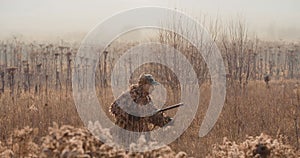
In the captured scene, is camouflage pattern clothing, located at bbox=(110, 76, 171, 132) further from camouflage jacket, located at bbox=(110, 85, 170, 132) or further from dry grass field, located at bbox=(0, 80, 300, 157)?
dry grass field, located at bbox=(0, 80, 300, 157)

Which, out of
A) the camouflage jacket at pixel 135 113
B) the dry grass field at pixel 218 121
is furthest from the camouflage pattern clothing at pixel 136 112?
the dry grass field at pixel 218 121

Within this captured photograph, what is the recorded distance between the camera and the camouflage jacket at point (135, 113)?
5.04m

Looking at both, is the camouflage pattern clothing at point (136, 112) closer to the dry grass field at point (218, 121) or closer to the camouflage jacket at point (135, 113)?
the camouflage jacket at point (135, 113)

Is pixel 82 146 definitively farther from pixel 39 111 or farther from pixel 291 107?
pixel 291 107

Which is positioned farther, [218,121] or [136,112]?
[218,121]

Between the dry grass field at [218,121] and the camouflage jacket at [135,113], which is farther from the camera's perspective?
the dry grass field at [218,121]

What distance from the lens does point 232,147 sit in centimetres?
385

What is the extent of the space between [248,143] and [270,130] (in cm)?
430

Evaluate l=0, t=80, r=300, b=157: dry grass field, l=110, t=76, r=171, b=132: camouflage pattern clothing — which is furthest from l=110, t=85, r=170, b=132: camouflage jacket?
l=0, t=80, r=300, b=157: dry grass field

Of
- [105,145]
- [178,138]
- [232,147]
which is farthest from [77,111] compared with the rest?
[105,145]

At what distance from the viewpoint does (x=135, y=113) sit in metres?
5.05

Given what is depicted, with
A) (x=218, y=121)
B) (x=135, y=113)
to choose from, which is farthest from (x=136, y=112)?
(x=218, y=121)

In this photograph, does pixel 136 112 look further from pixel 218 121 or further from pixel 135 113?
pixel 218 121

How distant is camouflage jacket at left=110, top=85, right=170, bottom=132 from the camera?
5035mm
